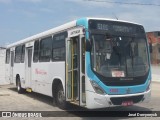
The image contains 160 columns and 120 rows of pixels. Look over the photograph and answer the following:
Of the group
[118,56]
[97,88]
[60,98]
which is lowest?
[60,98]

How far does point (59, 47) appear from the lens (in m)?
12.6

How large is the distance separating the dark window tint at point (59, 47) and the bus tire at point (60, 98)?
1.07 meters

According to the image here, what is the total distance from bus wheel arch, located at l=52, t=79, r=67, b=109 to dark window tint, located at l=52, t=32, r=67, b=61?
2.93ft

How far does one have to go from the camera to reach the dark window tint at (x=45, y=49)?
13.6m

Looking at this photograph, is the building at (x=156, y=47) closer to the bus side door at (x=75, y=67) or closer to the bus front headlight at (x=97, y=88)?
the bus side door at (x=75, y=67)

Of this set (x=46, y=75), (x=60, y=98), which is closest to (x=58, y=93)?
(x=60, y=98)

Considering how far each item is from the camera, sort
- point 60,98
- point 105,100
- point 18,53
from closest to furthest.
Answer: point 105,100
point 60,98
point 18,53

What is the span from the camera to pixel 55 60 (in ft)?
42.2

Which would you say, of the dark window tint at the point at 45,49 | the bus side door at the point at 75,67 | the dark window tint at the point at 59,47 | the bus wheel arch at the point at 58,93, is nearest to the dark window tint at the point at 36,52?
the dark window tint at the point at 45,49

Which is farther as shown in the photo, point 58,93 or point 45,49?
point 45,49

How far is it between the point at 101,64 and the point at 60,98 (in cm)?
296

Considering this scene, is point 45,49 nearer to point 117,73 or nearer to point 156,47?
point 117,73

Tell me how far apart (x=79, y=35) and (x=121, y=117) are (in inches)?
115

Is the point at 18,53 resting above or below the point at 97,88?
above
